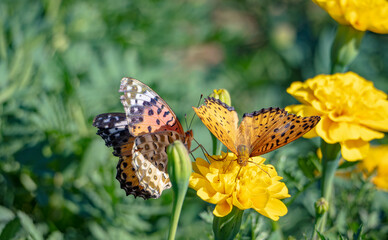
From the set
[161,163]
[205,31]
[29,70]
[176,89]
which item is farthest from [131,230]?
[205,31]

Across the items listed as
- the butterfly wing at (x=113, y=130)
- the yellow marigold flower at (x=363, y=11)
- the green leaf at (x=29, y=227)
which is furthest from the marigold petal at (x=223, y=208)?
the yellow marigold flower at (x=363, y=11)

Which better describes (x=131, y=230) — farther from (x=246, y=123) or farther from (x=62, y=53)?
(x=62, y=53)

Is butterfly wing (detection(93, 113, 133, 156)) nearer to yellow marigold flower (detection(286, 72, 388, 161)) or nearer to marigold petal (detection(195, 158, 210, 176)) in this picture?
marigold petal (detection(195, 158, 210, 176))

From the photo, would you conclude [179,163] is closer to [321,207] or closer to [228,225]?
[228,225]

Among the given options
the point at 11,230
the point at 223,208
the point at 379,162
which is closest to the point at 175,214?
the point at 223,208

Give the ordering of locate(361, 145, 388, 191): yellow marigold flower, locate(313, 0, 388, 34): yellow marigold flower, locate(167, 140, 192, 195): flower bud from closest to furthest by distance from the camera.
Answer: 1. locate(167, 140, 192, 195): flower bud
2. locate(313, 0, 388, 34): yellow marigold flower
3. locate(361, 145, 388, 191): yellow marigold flower

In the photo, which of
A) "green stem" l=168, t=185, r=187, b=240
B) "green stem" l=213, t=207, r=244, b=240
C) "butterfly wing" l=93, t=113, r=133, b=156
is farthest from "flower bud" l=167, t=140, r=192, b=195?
"butterfly wing" l=93, t=113, r=133, b=156
